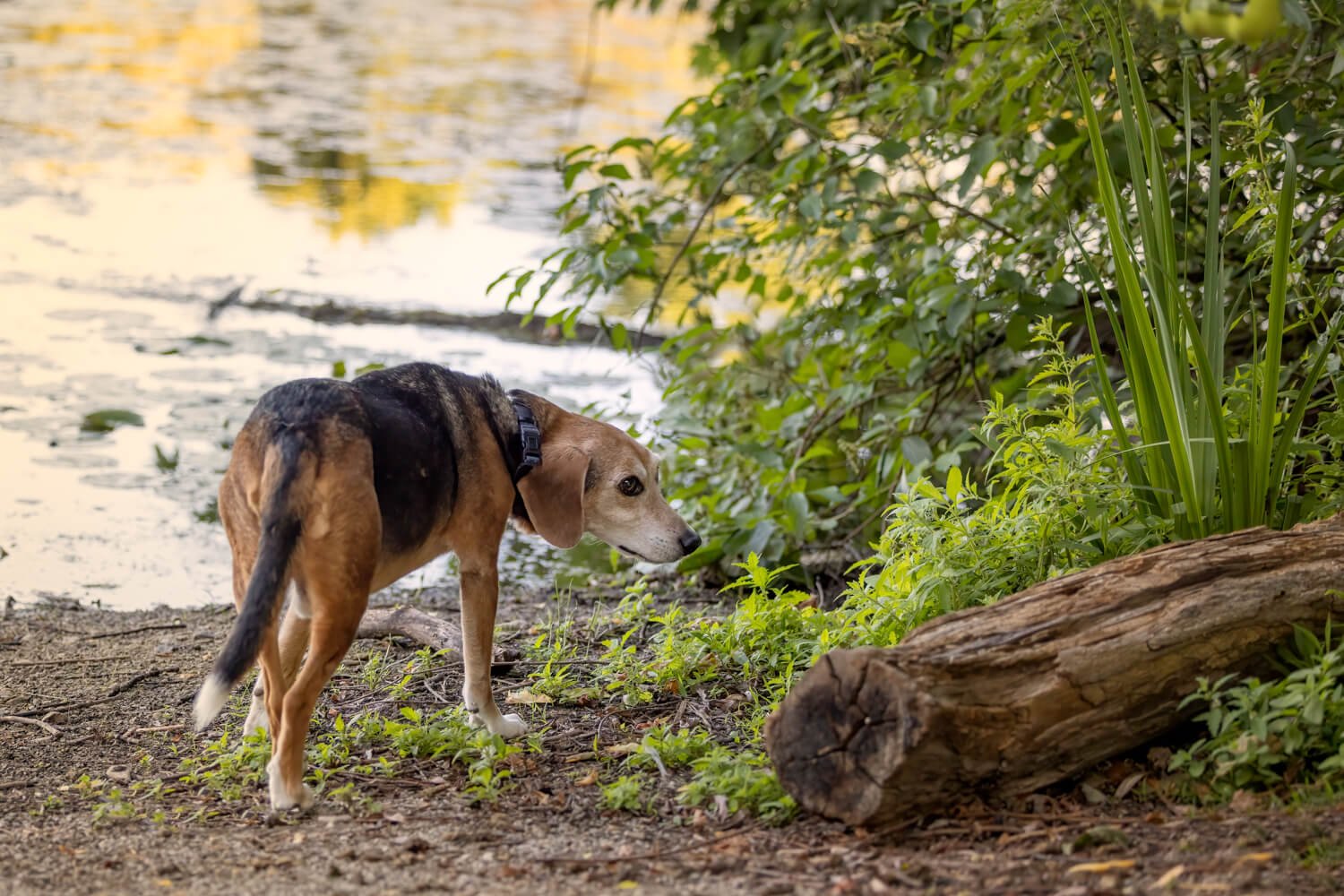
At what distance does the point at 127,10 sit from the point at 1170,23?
20855mm

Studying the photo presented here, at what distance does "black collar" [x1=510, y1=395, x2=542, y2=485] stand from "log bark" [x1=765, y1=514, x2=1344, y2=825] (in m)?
1.29

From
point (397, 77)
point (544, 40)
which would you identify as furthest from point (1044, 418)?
point (544, 40)

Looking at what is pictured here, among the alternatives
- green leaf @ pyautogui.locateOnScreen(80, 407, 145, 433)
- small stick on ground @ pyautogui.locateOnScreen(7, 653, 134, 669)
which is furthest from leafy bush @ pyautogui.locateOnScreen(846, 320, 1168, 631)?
green leaf @ pyautogui.locateOnScreen(80, 407, 145, 433)

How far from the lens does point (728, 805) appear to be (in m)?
3.63

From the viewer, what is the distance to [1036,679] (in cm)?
341

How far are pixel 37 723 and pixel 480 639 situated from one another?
150 cm

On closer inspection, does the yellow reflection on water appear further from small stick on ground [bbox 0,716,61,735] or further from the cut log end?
the cut log end

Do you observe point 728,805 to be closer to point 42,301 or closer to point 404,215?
point 42,301

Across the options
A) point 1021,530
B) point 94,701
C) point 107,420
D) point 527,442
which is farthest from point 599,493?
point 107,420

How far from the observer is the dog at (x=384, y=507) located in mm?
3561

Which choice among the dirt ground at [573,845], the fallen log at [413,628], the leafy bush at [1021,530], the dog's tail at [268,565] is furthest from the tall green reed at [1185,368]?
the fallen log at [413,628]

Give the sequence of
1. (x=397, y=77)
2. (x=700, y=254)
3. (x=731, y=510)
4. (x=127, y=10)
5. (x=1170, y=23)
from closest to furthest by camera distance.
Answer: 1. (x=1170, y=23)
2. (x=731, y=510)
3. (x=700, y=254)
4. (x=397, y=77)
5. (x=127, y=10)

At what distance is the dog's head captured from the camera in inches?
178

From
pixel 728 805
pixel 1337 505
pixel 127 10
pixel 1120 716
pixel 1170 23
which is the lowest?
pixel 127 10
